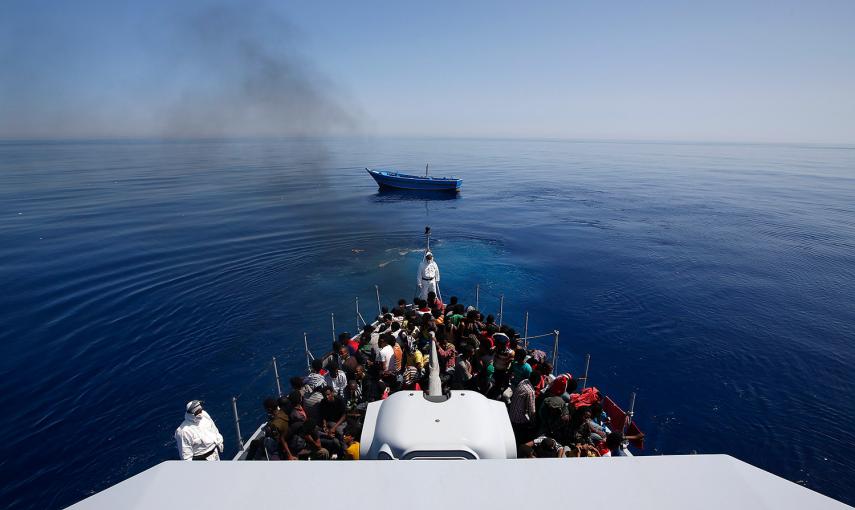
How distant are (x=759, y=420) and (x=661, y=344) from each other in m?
5.72

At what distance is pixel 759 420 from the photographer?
653 inches

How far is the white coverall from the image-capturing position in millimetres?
7793

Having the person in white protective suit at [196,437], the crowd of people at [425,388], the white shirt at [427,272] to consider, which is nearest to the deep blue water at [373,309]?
the white shirt at [427,272]

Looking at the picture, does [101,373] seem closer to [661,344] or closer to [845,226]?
[661,344]

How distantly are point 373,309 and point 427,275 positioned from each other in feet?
27.6

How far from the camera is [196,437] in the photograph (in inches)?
313

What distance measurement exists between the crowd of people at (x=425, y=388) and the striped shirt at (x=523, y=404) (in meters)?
0.02

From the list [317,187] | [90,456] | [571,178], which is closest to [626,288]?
[90,456]

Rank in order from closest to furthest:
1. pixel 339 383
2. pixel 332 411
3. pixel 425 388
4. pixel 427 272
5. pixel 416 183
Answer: pixel 332 411 → pixel 425 388 → pixel 339 383 → pixel 427 272 → pixel 416 183

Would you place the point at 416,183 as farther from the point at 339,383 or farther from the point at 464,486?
the point at 464,486

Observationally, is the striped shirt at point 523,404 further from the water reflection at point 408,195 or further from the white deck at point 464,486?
the water reflection at point 408,195

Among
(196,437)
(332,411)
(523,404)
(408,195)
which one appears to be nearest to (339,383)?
(332,411)

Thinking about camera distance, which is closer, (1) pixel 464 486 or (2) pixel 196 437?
(1) pixel 464 486

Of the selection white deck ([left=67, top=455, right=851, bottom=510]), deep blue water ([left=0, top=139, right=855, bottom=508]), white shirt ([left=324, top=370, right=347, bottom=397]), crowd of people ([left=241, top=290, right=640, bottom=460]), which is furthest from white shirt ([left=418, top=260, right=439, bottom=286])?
white deck ([left=67, top=455, right=851, bottom=510])
